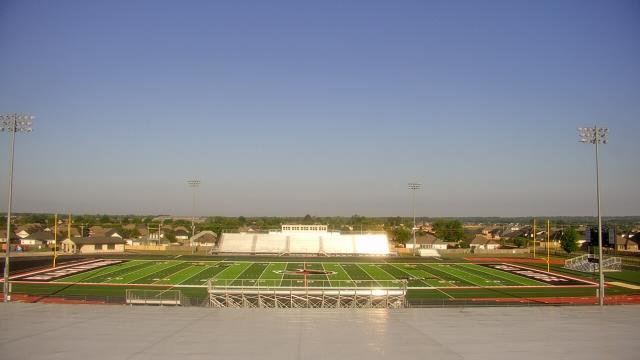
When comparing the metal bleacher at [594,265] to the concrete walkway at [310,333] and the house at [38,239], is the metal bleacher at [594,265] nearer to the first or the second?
the concrete walkway at [310,333]

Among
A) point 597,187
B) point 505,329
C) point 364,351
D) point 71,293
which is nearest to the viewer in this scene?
point 364,351

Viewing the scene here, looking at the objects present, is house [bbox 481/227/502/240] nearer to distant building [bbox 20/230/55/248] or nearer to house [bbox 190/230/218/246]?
house [bbox 190/230/218/246]

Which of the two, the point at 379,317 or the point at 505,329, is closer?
the point at 505,329

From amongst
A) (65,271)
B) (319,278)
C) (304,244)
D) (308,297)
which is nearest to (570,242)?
(304,244)

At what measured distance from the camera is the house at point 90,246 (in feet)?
219

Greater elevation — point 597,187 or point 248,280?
point 597,187

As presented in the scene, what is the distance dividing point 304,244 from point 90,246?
31.5 metres

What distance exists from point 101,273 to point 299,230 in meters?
37.1

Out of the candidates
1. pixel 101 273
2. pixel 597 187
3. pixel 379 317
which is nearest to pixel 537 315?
pixel 379 317

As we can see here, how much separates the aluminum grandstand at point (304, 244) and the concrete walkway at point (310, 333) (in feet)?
184

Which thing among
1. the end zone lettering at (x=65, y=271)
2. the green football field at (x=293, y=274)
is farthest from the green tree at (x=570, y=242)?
the end zone lettering at (x=65, y=271)

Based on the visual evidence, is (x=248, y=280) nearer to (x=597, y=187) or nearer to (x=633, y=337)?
(x=597, y=187)

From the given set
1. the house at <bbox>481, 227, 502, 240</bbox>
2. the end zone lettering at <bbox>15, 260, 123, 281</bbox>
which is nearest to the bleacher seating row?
the end zone lettering at <bbox>15, 260, 123, 281</bbox>

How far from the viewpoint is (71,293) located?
33.4m
